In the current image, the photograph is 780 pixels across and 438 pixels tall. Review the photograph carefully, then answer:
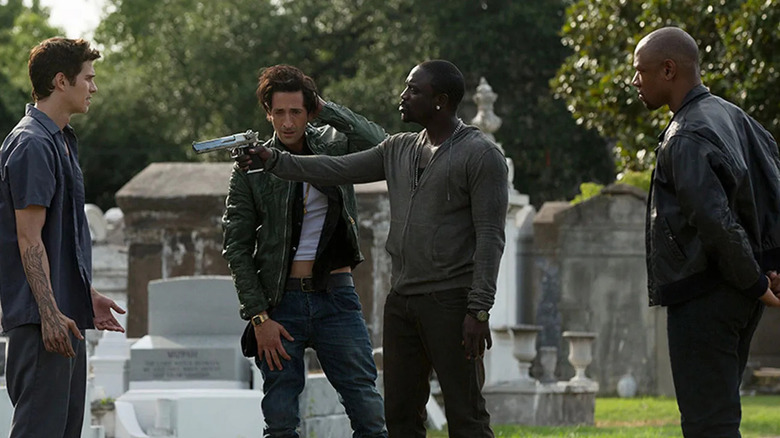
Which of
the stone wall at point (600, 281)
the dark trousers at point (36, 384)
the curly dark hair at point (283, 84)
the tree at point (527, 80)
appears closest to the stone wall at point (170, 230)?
the stone wall at point (600, 281)

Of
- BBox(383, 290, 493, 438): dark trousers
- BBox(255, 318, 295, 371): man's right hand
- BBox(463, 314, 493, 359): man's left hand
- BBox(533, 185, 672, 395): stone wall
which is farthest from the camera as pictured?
BBox(533, 185, 672, 395): stone wall

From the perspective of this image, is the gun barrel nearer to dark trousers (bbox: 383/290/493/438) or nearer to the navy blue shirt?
the navy blue shirt

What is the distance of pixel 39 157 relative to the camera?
6.04m

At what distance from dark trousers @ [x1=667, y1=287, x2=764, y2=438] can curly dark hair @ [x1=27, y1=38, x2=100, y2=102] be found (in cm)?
256

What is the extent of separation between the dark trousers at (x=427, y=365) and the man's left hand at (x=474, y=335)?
2.9 inches

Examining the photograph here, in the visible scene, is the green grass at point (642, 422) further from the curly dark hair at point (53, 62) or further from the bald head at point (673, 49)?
the curly dark hair at point (53, 62)

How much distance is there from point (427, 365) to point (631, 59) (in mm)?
10043

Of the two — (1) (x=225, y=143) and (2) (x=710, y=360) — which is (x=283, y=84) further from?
(2) (x=710, y=360)

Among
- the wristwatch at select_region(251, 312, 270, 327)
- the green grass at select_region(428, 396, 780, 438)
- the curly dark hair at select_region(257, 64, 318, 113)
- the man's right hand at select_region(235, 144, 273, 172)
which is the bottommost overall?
the green grass at select_region(428, 396, 780, 438)

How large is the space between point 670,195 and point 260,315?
1833mm

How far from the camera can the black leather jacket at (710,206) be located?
5.76 m

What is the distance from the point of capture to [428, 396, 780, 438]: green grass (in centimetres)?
1245

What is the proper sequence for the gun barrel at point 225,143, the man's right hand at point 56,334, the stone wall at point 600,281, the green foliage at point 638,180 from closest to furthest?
the man's right hand at point 56,334
the gun barrel at point 225,143
the stone wall at point 600,281
the green foliage at point 638,180

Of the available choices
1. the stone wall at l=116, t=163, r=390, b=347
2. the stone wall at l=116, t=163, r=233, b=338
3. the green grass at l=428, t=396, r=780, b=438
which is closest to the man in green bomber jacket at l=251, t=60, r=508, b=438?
the green grass at l=428, t=396, r=780, b=438
